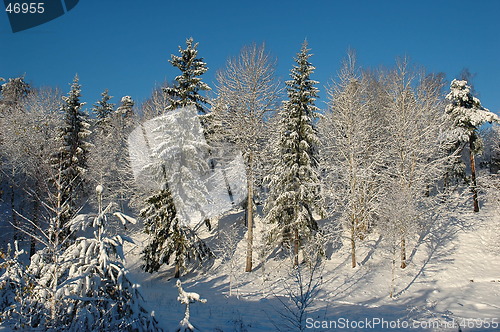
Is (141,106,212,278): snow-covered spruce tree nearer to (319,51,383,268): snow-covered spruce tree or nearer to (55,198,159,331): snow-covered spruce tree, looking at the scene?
(319,51,383,268): snow-covered spruce tree

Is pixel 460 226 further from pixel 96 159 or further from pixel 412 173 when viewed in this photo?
pixel 96 159

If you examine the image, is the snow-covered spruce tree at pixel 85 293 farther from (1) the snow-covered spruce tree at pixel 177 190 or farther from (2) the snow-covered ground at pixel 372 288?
(1) the snow-covered spruce tree at pixel 177 190

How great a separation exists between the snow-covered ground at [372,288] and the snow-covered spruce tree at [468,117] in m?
4.66

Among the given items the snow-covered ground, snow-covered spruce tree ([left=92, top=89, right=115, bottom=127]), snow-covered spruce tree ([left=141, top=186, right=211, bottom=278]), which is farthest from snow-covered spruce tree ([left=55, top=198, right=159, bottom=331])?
snow-covered spruce tree ([left=92, top=89, right=115, bottom=127])

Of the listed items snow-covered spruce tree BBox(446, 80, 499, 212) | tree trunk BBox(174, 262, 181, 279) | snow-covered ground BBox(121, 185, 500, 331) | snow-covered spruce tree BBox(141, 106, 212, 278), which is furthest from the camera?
snow-covered spruce tree BBox(446, 80, 499, 212)

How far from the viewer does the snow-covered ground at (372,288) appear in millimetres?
9711

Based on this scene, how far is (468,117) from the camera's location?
2416cm

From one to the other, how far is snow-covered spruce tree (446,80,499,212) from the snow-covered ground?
4664mm

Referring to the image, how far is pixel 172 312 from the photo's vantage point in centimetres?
1009

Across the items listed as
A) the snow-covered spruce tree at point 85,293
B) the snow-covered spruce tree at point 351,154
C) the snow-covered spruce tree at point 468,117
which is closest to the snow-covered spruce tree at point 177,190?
the snow-covered spruce tree at point 351,154

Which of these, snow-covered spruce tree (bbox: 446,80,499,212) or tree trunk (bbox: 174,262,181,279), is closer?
tree trunk (bbox: 174,262,181,279)

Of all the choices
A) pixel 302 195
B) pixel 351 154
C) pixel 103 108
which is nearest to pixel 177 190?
pixel 302 195

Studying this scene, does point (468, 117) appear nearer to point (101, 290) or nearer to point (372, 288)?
point (372, 288)

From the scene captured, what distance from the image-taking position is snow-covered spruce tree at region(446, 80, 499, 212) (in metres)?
23.7
